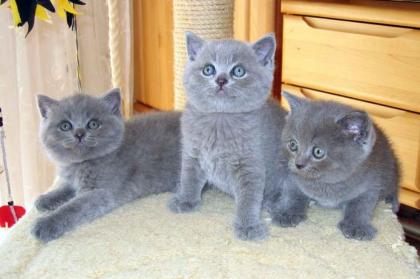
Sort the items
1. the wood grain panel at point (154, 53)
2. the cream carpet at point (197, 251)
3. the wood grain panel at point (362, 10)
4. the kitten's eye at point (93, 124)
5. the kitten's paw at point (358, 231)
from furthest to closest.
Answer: the wood grain panel at point (154, 53)
the wood grain panel at point (362, 10)
the kitten's eye at point (93, 124)
the kitten's paw at point (358, 231)
the cream carpet at point (197, 251)

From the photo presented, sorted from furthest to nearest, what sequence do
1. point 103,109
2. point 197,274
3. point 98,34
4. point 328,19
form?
point 98,34 < point 328,19 < point 103,109 < point 197,274

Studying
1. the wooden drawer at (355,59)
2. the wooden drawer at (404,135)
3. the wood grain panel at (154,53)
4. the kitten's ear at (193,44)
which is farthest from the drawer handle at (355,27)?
the wood grain panel at (154,53)

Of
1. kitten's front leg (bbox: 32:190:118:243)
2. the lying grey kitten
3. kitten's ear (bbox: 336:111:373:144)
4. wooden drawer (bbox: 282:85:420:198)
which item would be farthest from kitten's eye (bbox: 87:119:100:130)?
wooden drawer (bbox: 282:85:420:198)

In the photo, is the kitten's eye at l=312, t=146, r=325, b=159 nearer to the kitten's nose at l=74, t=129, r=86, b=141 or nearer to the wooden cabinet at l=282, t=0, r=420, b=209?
the kitten's nose at l=74, t=129, r=86, b=141

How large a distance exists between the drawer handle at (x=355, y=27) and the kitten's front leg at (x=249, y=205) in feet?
2.46

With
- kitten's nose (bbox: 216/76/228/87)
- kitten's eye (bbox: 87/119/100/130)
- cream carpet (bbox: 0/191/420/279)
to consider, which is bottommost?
cream carpet (bbox: 0/191/420/279)

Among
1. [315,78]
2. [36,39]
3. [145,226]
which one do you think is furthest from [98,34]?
[145,226]

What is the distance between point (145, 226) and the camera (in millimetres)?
1097

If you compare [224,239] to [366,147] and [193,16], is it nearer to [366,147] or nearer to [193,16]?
[366,147]

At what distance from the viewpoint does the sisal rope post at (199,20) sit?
157 centimetres

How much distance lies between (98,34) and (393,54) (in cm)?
111

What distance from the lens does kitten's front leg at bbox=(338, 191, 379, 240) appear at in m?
1.05

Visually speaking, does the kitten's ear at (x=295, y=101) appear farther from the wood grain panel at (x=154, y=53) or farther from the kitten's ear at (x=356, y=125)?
the wood grain panel at (x=154, y=53)

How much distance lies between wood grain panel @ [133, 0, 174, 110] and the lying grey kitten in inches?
49.0
